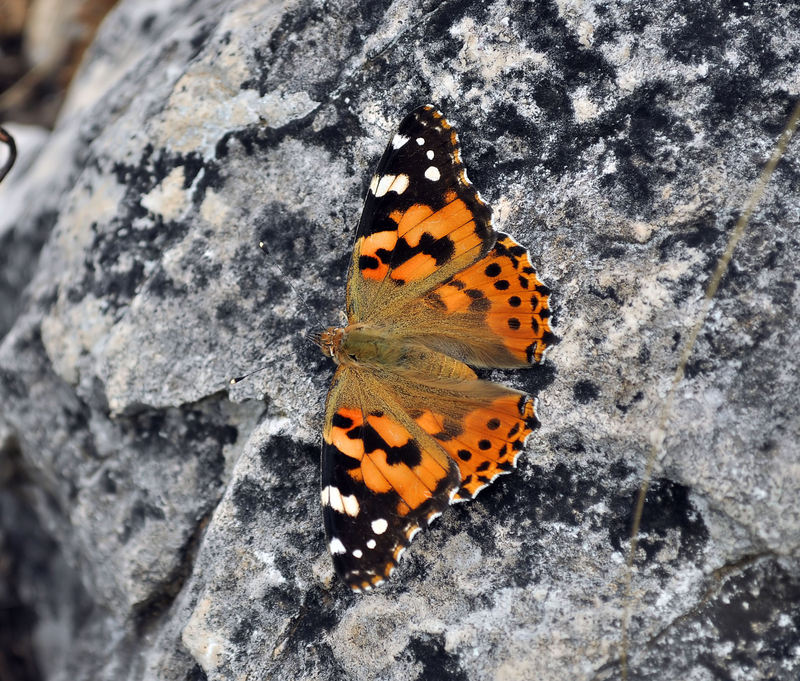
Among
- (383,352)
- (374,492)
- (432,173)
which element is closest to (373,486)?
(374,492)

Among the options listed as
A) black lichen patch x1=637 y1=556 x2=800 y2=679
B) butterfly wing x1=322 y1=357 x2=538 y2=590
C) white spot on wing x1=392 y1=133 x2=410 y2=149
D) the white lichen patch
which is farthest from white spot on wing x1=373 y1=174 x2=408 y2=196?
black lichen patch x1=637 y1=556 x2=800 y2=679

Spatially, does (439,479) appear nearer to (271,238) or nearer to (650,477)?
(650,477)

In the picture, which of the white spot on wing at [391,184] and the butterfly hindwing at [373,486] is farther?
the white spot on wing at [391,184]

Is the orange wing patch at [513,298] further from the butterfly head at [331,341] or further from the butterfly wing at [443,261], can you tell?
the butterfly head at [331,341]

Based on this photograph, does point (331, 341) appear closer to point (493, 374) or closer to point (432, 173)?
point (493, 374)

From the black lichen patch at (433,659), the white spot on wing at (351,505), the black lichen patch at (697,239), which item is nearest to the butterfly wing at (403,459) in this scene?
the white spot on wing at (351,505)

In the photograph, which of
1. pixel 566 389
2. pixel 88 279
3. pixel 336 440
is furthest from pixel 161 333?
pixel 566 389
